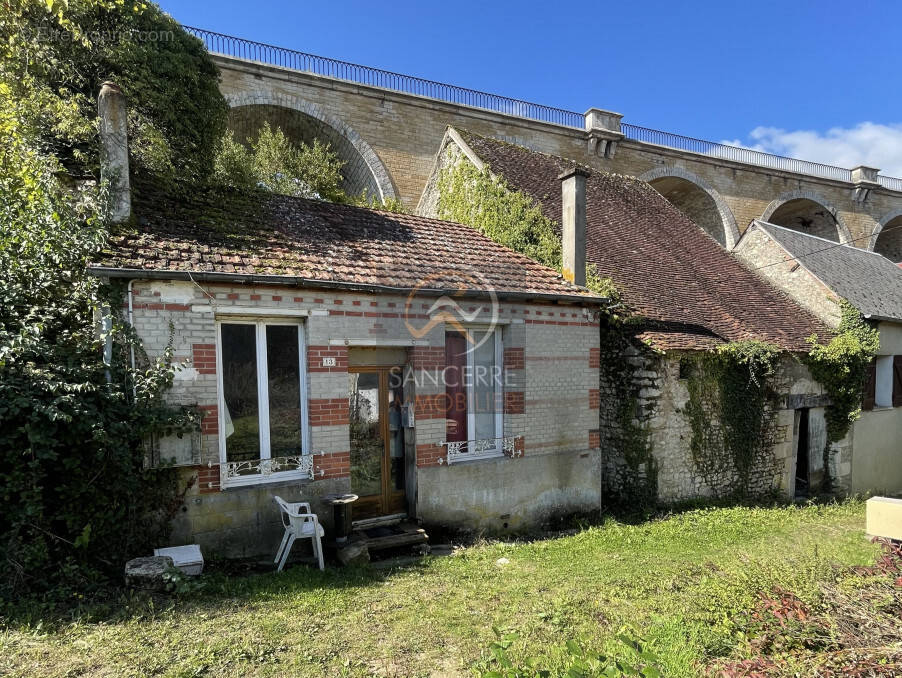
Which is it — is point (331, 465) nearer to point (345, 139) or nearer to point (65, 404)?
point (65, 404)

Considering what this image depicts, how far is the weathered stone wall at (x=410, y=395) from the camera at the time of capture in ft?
18.4

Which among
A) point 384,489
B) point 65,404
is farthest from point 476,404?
point 65,404

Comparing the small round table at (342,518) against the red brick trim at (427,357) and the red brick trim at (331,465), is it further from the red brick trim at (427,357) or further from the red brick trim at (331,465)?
the red brick trim at (427,357)

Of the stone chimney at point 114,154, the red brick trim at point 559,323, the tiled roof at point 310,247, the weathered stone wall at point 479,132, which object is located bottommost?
the red brick trim at point 559,323

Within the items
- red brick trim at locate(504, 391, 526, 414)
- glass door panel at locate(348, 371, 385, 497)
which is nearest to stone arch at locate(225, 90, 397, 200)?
red brick trim at locate(504, 391, 526, 414)

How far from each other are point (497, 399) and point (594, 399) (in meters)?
1.82

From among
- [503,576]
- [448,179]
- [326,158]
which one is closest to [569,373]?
[503,576]

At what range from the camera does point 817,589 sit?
14.0ft

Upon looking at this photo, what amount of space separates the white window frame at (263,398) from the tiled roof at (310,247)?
0.62 metres

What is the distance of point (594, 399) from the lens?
8.46 metres

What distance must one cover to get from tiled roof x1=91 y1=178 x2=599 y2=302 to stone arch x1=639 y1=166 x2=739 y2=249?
19.8 m

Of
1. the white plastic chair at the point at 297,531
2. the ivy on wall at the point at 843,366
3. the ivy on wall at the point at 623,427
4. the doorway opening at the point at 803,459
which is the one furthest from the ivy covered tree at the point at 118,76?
the doorway opening at the point at 803,459

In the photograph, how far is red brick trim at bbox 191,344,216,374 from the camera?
18.5ft

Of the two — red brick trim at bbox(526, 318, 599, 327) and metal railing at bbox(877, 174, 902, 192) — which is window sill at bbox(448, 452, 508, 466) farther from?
metal railing at bbox(877, 174, 902, 192)
